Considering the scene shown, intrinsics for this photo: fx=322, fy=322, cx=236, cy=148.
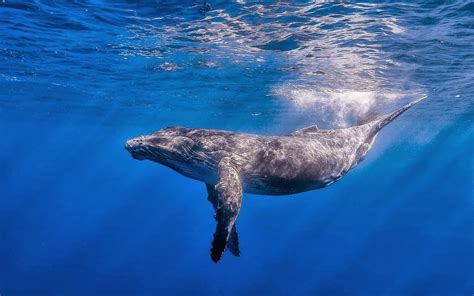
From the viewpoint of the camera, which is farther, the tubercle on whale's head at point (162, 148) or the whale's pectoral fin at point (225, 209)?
Result: the tubercle on whale's head at point (162, 148)

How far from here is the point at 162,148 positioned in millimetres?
5758

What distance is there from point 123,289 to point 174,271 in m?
6.05

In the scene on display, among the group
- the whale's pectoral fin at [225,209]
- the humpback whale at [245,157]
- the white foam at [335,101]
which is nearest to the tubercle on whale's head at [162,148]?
the humpback whale at [245,157]

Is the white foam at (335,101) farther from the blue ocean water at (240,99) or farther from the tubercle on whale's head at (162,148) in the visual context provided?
the tubercle on whale's head at (162,148)

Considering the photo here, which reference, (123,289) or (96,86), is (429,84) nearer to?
(96,86)

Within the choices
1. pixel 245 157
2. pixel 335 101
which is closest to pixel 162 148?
pixel 245 157

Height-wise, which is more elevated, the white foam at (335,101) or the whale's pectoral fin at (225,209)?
the whale's pectoral fin at (225,209)

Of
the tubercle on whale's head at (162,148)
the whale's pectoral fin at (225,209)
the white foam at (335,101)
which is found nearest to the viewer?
the whale's pectoral fin at (225,209)

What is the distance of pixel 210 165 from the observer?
614cm

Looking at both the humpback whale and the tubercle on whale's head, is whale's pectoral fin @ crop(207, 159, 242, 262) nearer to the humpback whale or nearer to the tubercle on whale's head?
the humpback whale

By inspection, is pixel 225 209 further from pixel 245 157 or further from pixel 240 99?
pixel 240 99

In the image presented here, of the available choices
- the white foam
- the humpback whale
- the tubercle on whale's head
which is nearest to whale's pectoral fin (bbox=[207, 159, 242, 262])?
the humpback whale

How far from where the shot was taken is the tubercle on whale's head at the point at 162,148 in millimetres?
5766

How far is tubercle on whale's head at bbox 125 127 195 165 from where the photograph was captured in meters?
5.77
